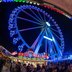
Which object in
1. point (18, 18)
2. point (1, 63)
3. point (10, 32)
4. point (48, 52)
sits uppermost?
point (18, 18)

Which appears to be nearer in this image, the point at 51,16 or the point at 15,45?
the point at 15,45

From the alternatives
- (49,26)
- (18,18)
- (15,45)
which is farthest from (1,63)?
(49,26)

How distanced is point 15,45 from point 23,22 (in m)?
0.83

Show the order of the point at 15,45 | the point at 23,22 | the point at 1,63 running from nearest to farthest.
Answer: the point at 1,63 → the point at 15,45 → the point at 23,22

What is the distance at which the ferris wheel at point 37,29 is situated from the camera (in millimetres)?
7035

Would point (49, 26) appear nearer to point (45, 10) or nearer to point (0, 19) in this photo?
point (45, 10)

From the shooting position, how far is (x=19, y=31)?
700 centimetres

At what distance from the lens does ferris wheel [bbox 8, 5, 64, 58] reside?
704 cm

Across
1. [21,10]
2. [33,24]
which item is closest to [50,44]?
[33,24]

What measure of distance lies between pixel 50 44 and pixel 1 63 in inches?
144

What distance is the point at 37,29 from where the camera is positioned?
7391 millimetres

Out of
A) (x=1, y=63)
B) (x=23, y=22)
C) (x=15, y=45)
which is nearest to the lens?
(x=1, y=63)

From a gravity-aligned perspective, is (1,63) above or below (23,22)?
below

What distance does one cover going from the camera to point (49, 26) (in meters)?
7.52
